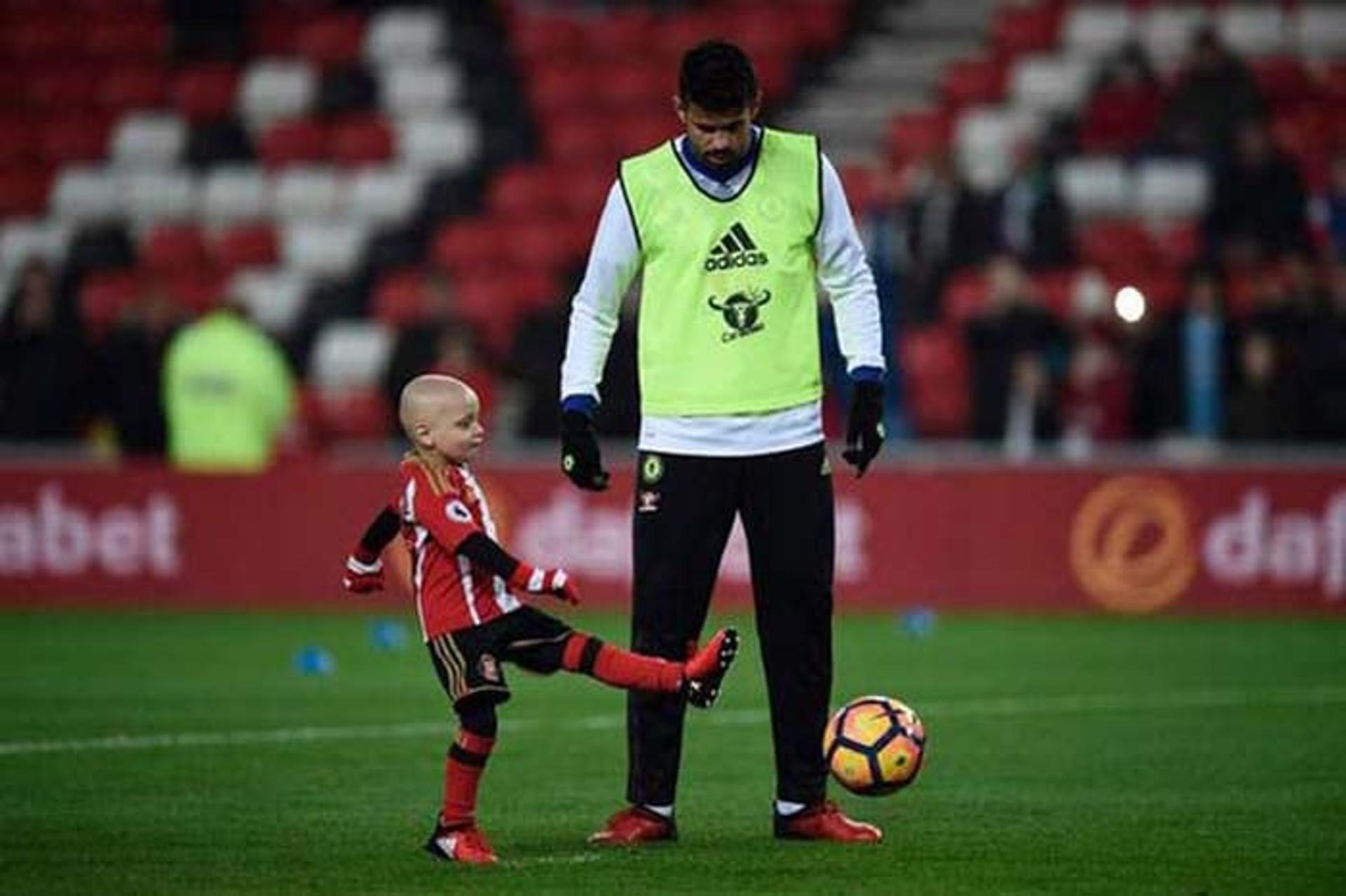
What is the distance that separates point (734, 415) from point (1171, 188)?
15.2m

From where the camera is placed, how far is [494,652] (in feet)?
33.7

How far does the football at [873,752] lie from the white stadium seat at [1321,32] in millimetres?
16570

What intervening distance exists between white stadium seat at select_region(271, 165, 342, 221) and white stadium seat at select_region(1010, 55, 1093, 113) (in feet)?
21.4

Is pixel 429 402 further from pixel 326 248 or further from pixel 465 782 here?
pixel 326 248

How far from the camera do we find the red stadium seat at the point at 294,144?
30.4 m

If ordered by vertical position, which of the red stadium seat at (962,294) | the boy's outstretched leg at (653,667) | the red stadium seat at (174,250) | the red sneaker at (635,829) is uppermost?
the red stadium seat at (174,250)

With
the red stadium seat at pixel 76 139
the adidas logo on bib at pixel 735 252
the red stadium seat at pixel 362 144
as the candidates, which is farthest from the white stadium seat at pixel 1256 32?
the adidas logo on bib at pixel 735 252

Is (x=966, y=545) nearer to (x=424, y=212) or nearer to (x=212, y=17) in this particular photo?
(x=424, y=212)

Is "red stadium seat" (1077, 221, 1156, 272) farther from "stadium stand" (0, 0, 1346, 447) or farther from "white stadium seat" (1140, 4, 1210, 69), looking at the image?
"white stadium seat" (1140, 4, 1210, 69)

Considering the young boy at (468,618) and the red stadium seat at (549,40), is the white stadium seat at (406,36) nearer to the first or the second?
the red stadium seat at (549,40)

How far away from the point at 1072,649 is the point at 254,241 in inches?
511

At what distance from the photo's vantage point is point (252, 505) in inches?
884

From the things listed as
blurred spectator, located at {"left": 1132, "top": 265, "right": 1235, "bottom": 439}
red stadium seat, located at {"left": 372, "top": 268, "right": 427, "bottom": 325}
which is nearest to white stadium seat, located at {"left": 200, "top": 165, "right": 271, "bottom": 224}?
red stadium seat, located at {"left": 372, "top": 268, "right": 427, "bottom": 325}

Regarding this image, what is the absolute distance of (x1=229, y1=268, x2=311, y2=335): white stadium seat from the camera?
94.2 feet
